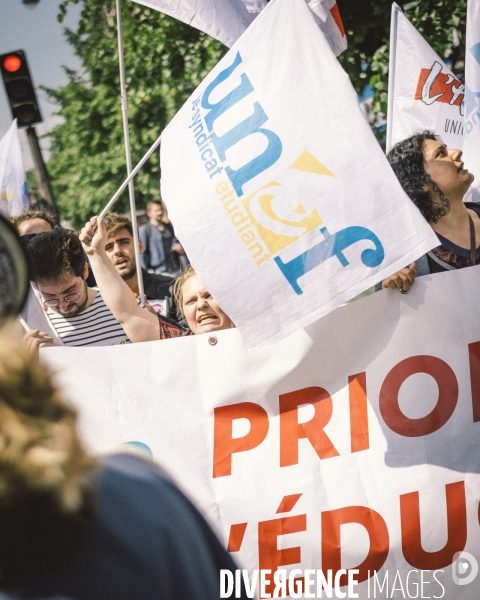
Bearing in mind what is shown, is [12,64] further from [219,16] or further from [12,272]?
[12,272]

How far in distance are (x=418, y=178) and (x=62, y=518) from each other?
2.66 m

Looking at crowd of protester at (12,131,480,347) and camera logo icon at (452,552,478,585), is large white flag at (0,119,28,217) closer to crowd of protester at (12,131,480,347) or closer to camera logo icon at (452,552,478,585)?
crowd of protester at (12,131,480,347)

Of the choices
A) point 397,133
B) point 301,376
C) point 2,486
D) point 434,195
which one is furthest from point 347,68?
point 2,486

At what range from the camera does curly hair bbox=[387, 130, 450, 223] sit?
3111 mm

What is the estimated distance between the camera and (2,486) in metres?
0.88

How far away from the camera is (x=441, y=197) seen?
3127mm

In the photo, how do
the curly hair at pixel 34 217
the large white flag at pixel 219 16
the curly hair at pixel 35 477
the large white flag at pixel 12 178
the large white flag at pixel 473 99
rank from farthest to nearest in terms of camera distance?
the large white flag at pixel 12 178
the curly hair at pixel 34 217
the large white flag at pixel 473 99
the large white flag at pixel 219 16
the curly hair at pixel 35 477

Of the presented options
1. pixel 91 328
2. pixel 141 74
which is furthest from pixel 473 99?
pixel 141 74

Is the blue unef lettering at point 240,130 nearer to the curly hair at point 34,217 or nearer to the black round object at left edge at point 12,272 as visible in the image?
the black round object at left edge at point 12,272

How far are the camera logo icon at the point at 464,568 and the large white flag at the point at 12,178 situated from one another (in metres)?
3.94

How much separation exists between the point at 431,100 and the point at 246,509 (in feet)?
9.57

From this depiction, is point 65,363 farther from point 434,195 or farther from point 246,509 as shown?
point 434,195

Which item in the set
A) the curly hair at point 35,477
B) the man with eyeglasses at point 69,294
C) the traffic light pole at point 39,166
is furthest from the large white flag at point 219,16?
the traffic light pole at point 39,166

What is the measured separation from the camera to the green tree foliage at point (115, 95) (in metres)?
8.78
